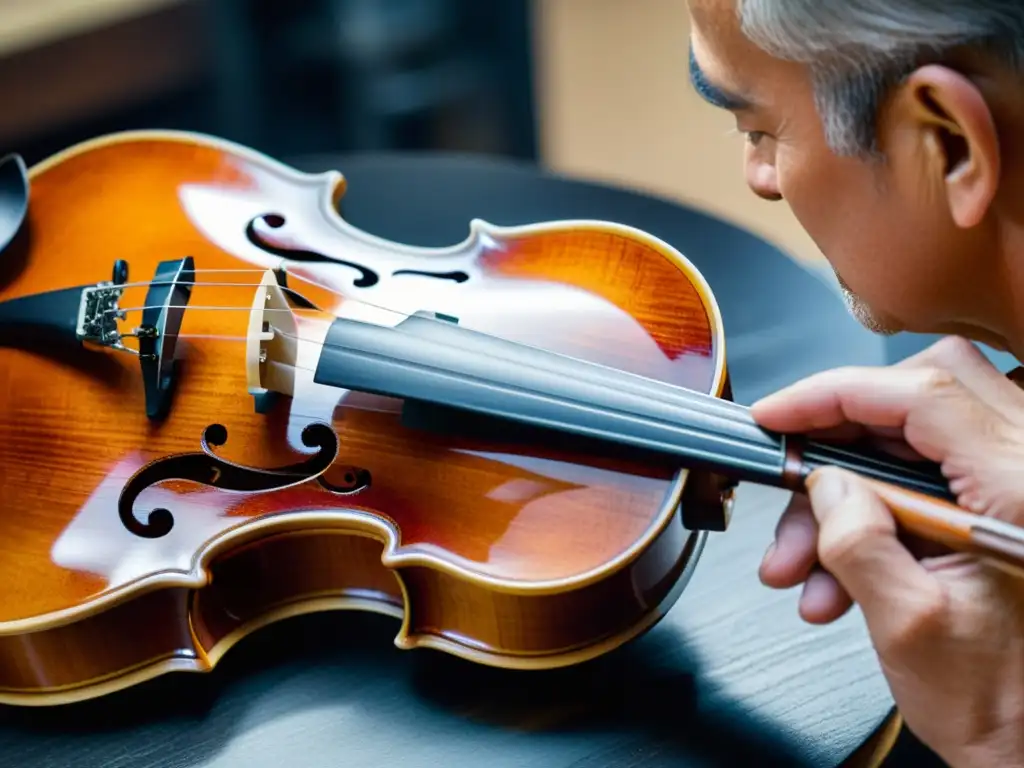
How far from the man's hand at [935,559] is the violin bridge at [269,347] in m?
0.35

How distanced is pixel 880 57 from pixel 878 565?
0.95ft

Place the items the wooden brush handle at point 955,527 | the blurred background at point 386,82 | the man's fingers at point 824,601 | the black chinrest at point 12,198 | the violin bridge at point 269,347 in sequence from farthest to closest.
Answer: the blurred background at point 386,82, the black chinrest at point 12,198, the violin bridge at point 269,347, the man's fingers at point 824,601, the wooden brush handle at point 955,527

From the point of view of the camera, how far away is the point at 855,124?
0.71 meters

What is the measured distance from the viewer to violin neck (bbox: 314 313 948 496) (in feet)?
2.27

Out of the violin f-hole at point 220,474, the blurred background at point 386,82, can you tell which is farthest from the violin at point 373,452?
the blurred background at point 386,82

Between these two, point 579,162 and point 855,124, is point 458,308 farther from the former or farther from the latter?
point 579,162

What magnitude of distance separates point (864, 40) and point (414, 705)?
50 centimetres

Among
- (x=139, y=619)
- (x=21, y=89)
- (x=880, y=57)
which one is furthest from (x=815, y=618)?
(x=21, y=89)

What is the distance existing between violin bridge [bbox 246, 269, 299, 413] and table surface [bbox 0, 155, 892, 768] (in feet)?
0.55

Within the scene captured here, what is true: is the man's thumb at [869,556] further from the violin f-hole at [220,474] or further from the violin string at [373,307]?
the violin f-hole at [220,474]

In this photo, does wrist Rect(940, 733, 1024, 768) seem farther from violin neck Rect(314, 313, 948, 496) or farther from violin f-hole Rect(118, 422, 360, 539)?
violin f-hole Rect(118, 422, 360, 539)

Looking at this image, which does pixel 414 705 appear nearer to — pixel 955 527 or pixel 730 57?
pixel 955 527

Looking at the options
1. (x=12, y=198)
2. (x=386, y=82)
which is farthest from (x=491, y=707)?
(x=386, y=82)

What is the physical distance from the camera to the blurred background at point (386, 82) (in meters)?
2.20
